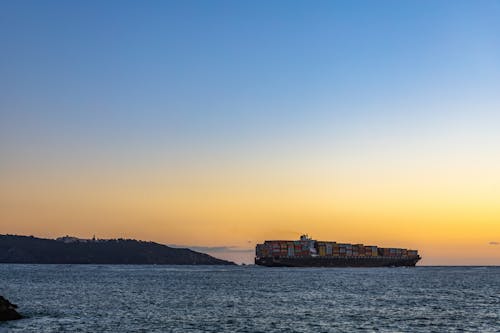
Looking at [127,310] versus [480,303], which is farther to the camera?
[480,303]

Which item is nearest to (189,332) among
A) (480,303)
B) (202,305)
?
(202,305)

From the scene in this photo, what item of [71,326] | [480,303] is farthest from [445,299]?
[71,326]

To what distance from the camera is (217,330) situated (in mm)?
50812

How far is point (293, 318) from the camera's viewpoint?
59.6 metres

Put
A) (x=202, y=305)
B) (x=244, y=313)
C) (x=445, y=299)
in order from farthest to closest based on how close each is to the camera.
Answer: (x=445, y=299)
(x=202, y=305)
(x=244, y=313)

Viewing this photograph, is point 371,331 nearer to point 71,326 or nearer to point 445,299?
point 71,326

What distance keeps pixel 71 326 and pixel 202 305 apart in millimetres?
23712

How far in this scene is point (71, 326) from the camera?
52375mm

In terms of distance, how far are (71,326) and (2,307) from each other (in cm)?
786

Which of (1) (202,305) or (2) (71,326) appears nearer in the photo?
(2) (71,326)

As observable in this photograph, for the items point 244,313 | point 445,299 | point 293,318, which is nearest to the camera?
point 293,318

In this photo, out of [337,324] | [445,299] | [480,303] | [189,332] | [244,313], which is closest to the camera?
[189,332]

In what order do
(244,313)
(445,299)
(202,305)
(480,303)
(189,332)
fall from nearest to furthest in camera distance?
(189,332) < (244,313) < (202,305) < (480,303) < (445,299)

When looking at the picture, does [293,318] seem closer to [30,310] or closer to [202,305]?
[202,305]
